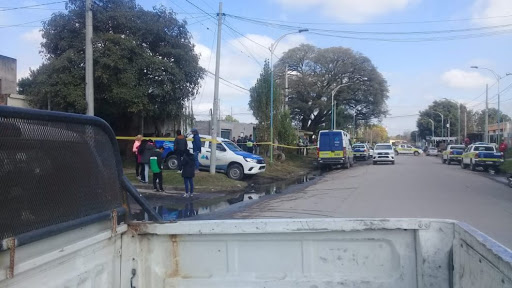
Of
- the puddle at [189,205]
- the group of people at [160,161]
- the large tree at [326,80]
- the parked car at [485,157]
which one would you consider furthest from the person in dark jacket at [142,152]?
the large tree at [326,80]

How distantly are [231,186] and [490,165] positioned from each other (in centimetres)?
1910

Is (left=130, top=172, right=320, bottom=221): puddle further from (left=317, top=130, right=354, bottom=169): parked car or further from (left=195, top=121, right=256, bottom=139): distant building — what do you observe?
(left=195, top=121, right=256, bottom=139): distant building

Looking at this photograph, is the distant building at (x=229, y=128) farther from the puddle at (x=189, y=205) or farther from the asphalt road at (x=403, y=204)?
the asphalt road at (x=403, y=204)

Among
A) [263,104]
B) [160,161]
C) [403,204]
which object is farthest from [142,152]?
[263,104]

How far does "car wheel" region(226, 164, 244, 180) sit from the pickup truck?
16.6 meters

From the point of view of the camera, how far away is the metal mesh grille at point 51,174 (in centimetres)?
217

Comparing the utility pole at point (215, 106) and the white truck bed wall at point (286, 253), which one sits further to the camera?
the utility pole at point (215, 106)

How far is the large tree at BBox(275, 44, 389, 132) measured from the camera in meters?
59.3

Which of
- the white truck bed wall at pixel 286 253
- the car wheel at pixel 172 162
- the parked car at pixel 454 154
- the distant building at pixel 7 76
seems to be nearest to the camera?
the white truck bed wall at pixel 286 253

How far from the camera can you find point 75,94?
20969mm

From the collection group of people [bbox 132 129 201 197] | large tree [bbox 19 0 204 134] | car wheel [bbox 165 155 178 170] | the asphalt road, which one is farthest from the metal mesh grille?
large tree [bbox 19 0 204 134]

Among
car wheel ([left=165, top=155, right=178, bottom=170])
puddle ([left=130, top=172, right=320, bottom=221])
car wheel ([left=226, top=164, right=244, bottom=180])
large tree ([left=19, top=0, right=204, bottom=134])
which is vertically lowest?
puddle ([left=130, top=172, right=320, bottom=221])

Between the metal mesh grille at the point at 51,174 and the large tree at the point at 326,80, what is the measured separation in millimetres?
55748

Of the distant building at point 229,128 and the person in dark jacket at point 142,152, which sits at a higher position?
the distant building at point 229,128
